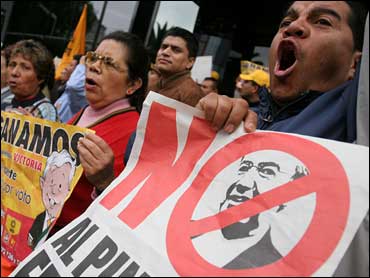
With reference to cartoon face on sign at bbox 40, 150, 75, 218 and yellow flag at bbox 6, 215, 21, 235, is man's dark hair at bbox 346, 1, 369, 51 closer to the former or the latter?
cartoon face on sign at bbox 40, 150, 75, 218

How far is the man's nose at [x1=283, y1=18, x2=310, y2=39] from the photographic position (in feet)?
3.77

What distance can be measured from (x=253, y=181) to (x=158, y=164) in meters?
0.31

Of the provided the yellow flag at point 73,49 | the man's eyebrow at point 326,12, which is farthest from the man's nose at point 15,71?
the yellow flag at point 73,49

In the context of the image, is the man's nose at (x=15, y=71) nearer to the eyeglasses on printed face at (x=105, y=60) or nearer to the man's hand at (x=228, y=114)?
the eyeglasses on printed face at (x=105, y=60)

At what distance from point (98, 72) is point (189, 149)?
Result: 0.96 m

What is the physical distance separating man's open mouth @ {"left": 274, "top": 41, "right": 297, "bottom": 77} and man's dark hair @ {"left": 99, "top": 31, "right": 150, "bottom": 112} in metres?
0.92

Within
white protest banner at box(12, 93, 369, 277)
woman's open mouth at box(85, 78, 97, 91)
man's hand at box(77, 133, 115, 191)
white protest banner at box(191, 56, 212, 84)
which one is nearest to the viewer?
white protest banner at box(12, 93, 369, 277)

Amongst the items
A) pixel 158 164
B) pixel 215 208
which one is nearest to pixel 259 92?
pixel 158 164

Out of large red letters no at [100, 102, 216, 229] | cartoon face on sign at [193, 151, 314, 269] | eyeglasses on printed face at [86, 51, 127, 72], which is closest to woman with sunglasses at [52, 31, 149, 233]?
eyeglasses on printed face at [86, 51, 127, 72]

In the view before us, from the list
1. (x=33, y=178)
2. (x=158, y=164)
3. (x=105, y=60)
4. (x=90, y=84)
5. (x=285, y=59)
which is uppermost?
(x=285, y=59)

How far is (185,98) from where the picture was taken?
2533 mm

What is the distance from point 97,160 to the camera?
143 cm

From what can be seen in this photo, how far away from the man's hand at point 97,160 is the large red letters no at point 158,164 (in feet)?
Answer: 0.89

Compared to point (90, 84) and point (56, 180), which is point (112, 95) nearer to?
point (90, 84)
